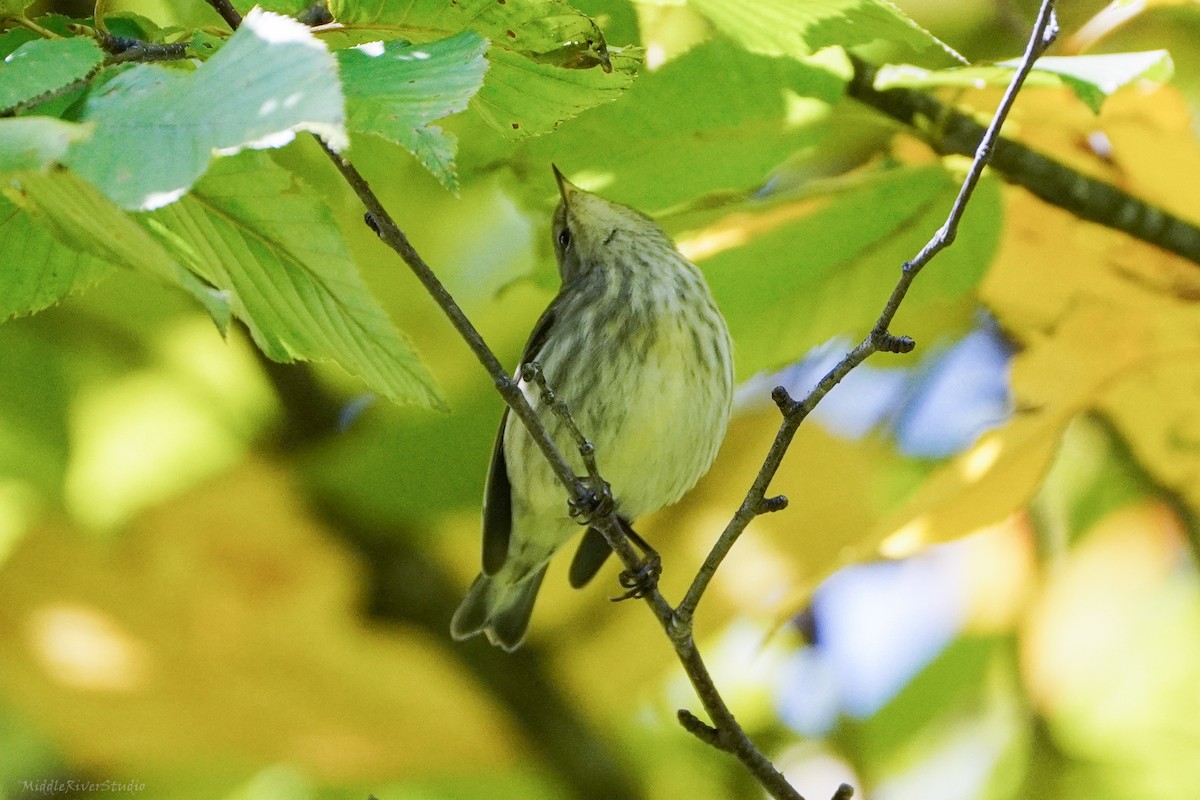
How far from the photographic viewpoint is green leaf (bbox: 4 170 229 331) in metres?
0.47

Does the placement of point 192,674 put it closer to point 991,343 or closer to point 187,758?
point 187,758

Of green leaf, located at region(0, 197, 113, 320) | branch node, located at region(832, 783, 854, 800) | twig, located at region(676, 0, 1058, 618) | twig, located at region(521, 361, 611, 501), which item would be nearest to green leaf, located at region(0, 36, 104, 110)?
green leaf, located at region(0, 197, 113, 320)

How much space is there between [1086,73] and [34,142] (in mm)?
747

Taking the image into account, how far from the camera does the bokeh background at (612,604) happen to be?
1.38 meters

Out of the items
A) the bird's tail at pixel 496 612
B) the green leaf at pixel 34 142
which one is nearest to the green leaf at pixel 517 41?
the green leaf at pixel 34 142

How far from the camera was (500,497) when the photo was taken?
1.37 metres

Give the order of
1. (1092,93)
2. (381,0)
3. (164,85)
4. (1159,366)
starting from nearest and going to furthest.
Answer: (164,85) < (381,0) < (1092,93) < (1159,366)

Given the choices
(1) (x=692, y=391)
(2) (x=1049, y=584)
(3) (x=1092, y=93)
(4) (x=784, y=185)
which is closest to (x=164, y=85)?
(3) (x=1092, y=93)

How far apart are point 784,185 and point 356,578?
688 mm

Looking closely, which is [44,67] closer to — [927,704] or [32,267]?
[32,267]

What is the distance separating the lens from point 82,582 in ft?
4.70

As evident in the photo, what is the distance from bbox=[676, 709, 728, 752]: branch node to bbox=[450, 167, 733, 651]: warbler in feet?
1.22

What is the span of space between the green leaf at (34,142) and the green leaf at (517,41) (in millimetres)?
286

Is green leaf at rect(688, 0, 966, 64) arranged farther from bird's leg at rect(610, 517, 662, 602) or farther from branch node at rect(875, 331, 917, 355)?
bird's leg at rect(610, 517, 662, 602)
